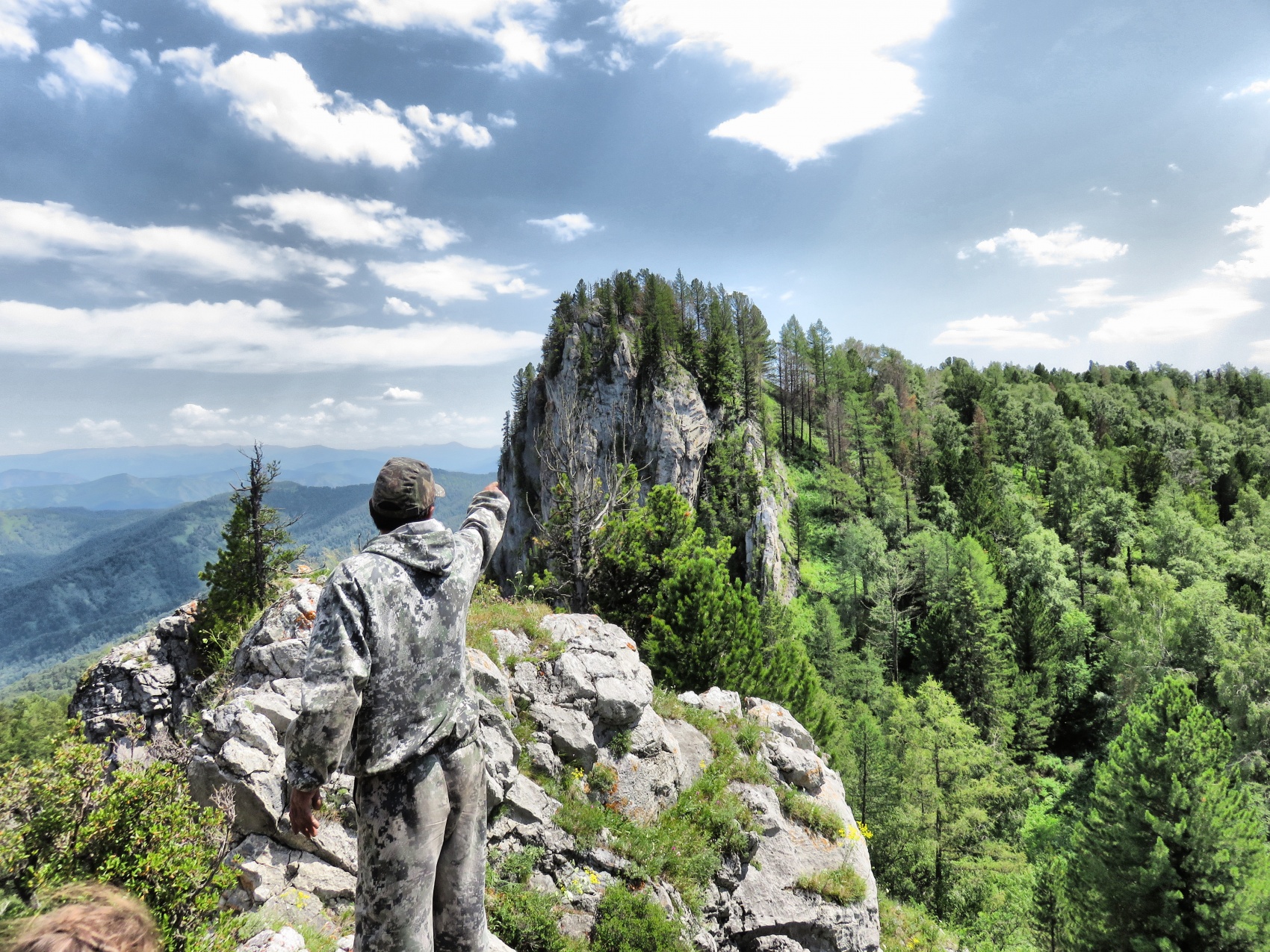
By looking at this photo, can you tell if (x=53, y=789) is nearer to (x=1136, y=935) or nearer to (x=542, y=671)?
(x=542, y=671)

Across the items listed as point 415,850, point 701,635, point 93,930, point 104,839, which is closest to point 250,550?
point 701,635

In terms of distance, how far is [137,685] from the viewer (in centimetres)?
1425

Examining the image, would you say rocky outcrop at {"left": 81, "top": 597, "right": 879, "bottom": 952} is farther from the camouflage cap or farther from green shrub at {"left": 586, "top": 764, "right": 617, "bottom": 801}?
the camouflage cap

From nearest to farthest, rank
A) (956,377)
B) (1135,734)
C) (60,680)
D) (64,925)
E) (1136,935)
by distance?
(64,925) → (1136,935) → (1135,734) → (956,377) → (60,680)

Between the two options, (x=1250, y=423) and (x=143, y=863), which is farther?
(x=1250, y=423)

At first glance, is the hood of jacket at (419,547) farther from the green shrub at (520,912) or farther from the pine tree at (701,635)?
the pine tree at (701,635)

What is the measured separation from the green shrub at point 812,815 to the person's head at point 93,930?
10095 millimetres

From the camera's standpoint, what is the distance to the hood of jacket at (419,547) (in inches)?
149

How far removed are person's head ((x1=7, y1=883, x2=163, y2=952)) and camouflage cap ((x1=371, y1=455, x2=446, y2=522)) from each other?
221cm

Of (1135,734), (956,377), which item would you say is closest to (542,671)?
(1135,734)

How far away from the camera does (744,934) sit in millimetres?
8664

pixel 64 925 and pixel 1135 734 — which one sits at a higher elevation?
pixel 64 925

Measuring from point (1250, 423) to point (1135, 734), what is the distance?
107 metres

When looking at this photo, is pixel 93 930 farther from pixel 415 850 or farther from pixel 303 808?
pixel 415 850
